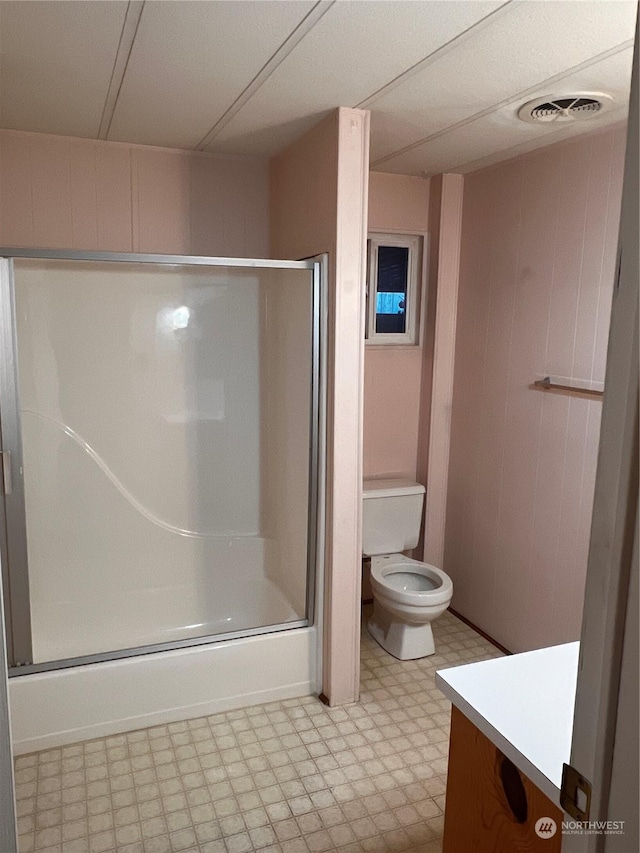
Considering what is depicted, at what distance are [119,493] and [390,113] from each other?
2053mm

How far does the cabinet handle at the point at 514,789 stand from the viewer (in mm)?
1172

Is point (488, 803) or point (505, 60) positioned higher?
point (505, 60)

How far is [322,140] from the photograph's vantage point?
2.50 metres

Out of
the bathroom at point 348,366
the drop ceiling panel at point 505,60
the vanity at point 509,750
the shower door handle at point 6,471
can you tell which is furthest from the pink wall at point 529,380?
the shower door handle at point 6,471

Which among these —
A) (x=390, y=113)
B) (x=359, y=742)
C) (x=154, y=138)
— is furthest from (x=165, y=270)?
(x=359, y=742)

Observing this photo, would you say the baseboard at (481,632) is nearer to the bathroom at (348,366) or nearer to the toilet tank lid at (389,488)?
the bathroom at (348,366)

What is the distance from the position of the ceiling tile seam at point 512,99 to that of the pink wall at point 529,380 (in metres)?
0.50

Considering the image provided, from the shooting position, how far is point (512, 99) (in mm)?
2180

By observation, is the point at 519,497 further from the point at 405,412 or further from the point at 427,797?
the point at 427,797

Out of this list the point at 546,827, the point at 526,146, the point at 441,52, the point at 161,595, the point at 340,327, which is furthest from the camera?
the point at 161,595

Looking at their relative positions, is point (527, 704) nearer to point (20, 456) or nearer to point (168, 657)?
point (168, 657)

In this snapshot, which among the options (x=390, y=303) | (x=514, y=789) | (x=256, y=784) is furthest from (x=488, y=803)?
(x=390, y=303)

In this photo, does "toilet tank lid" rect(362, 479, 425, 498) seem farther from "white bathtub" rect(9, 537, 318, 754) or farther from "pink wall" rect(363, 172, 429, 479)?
"white bathtub" rect(9, 537, 318, 754)

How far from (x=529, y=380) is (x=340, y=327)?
3.20 ft
